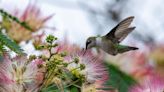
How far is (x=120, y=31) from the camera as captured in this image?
6.10 ft

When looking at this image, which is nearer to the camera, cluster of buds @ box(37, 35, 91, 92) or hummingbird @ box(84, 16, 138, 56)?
cluster of buds @ box(37, 35, 91, 92)

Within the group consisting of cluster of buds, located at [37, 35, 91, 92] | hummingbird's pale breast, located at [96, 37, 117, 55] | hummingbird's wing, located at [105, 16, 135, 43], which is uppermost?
hummingbird's wing, located at [105, 16, 135, 43]

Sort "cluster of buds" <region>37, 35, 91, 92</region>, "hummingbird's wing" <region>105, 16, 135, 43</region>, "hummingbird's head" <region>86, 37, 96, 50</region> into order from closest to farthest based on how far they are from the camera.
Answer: "cluster of buds" <region>37, 35, 91, 92</region> < "hummingbird's head" <region>86, 37, 96, 50</region> < "hummingbird's wing" <region>105, 16, 135, 43</region>

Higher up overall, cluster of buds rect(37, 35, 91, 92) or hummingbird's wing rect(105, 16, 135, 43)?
hummingbird's wing rect(105, 16, 135, 43)

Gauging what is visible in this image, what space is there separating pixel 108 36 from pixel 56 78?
1.50ft

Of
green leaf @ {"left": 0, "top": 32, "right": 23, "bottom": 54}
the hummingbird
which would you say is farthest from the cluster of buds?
the hummingbird

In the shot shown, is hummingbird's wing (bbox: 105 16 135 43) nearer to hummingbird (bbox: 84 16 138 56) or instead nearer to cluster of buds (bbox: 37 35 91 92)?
hummingbird (bbox: 84 16 138 56)

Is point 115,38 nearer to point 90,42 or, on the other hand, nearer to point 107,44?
point 107,44

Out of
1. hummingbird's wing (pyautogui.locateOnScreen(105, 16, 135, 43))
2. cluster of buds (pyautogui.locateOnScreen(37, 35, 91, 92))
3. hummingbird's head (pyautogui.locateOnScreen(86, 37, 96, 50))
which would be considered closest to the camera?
cluster of buds (pyautogui.locateOnScreen(37, 35, 91, 92))

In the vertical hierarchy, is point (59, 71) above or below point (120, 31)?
below

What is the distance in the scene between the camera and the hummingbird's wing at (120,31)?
181 centimetres

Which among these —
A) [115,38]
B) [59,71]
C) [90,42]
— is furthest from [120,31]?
[59,71]

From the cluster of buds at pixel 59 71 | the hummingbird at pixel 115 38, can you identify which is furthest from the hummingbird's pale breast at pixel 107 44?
the cluster of buds at pixel 59 71

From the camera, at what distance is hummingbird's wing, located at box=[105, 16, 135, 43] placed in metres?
1.81
